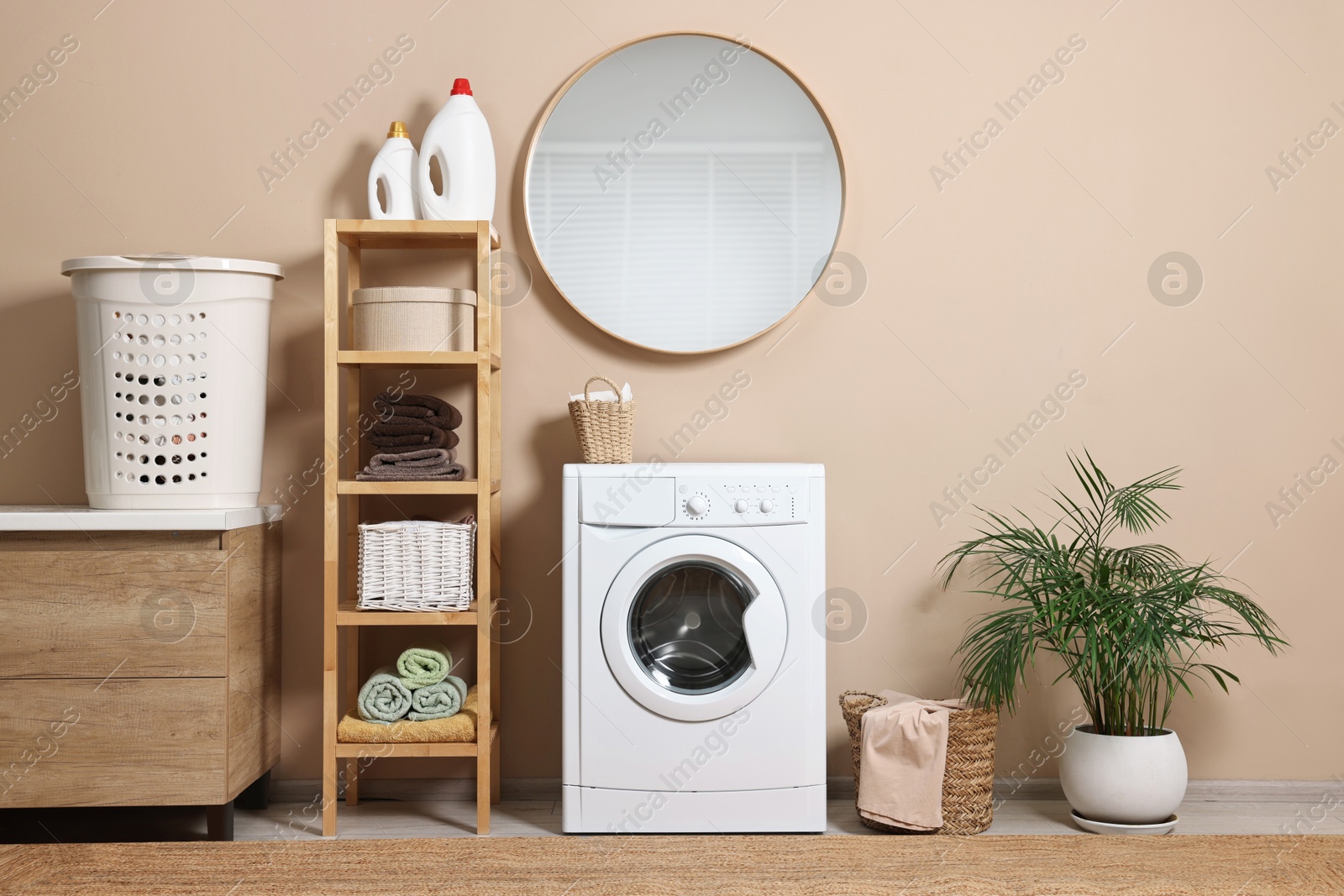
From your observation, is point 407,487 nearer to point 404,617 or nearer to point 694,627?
point 404,617

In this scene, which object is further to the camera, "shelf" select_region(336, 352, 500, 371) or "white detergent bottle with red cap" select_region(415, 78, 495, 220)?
"white detergent bottle with red cap" select_region(415, 78, 495, 220)

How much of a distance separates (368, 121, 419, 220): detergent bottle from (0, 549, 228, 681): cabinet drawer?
0.91m

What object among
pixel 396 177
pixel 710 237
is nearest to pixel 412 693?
pixel 396 177

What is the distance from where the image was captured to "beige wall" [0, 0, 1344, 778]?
246cm

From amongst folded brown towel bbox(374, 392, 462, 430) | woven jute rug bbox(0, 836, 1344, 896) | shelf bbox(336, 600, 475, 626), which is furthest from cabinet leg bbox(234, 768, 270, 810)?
woven jute rug bbox(0, 836, 1344, 896)

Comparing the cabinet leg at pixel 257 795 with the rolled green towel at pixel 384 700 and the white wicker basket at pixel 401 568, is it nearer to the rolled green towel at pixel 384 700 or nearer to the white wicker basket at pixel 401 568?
the rolled green towel at pixel 384 700

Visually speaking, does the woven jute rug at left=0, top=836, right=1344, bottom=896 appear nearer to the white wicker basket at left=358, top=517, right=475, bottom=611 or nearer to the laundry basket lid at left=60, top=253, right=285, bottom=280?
the white wicker basket at left=358, top=517, right=475, bottom=611

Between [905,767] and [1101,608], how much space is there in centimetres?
57

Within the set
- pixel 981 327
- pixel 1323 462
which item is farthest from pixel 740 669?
pixel 1323 462

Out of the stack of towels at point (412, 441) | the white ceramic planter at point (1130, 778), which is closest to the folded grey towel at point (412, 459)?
the stack of towels at point (412, 441)

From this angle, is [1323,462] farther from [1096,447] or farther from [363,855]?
[363,855]

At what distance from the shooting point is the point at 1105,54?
2.51 metres

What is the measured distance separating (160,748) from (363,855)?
1.92 metres

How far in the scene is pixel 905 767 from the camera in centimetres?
214
